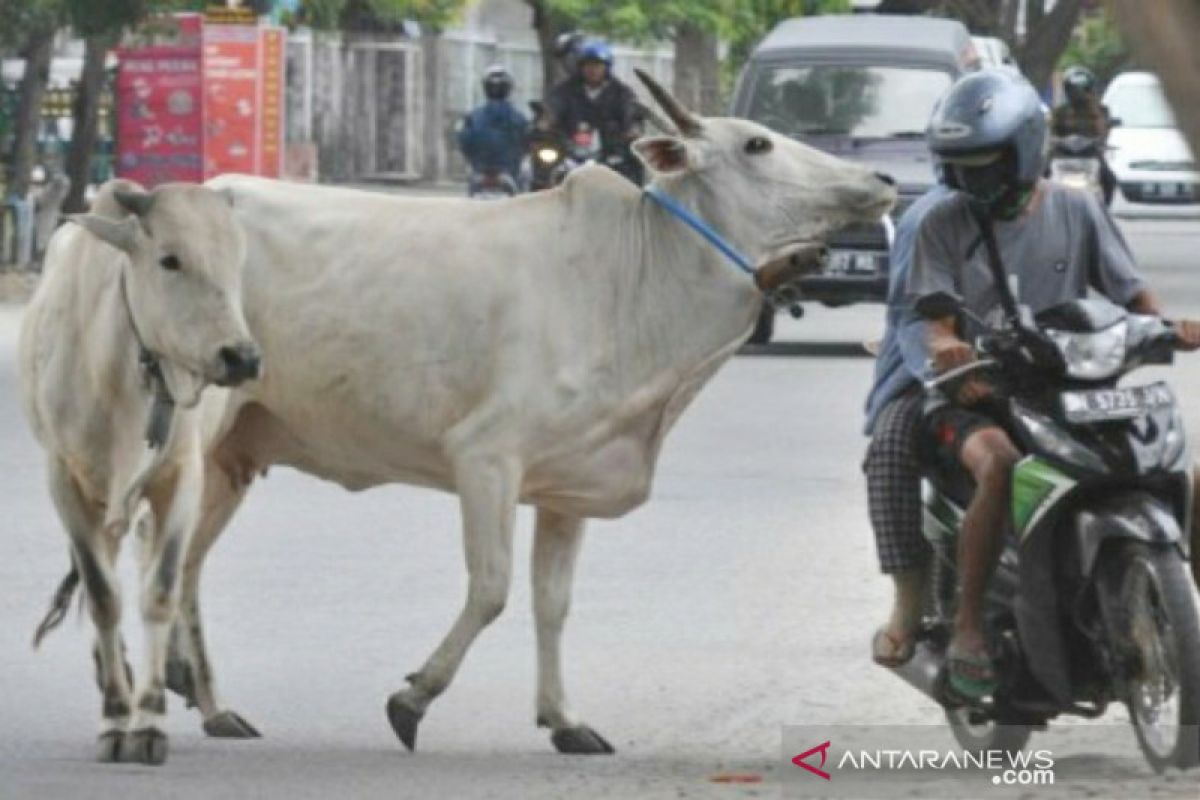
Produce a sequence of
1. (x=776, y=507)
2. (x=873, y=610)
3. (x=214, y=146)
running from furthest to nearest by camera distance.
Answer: (x=214, y=146), (x=776, y=507), (x=873, y=610)

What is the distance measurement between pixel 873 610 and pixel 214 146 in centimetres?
2258

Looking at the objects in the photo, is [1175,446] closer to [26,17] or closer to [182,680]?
[182,680]

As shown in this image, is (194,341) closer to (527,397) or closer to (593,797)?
(527,397)

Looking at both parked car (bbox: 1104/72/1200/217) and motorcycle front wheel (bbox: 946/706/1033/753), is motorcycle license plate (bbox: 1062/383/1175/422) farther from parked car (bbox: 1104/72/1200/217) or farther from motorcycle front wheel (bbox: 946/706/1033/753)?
parked car (bbox: 1104/72/1200/217)

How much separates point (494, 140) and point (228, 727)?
25.2 m

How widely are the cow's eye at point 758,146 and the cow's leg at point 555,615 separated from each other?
1.14 meters

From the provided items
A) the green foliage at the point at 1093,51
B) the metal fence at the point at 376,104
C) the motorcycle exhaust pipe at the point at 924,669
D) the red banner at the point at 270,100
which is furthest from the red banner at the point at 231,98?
the green foliage at the point at 1093,51

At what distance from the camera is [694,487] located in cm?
1658

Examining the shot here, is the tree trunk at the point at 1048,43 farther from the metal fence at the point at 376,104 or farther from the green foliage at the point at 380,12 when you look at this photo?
the metal fence at the point at 376,104

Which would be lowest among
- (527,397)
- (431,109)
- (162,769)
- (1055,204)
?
(431,109)

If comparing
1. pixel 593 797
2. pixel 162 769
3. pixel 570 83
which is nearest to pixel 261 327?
pixel 162 769

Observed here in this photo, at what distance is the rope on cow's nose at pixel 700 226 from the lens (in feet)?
34.0

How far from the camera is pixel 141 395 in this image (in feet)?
32.4

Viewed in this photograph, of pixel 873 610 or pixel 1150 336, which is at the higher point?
pixel 1150 336
